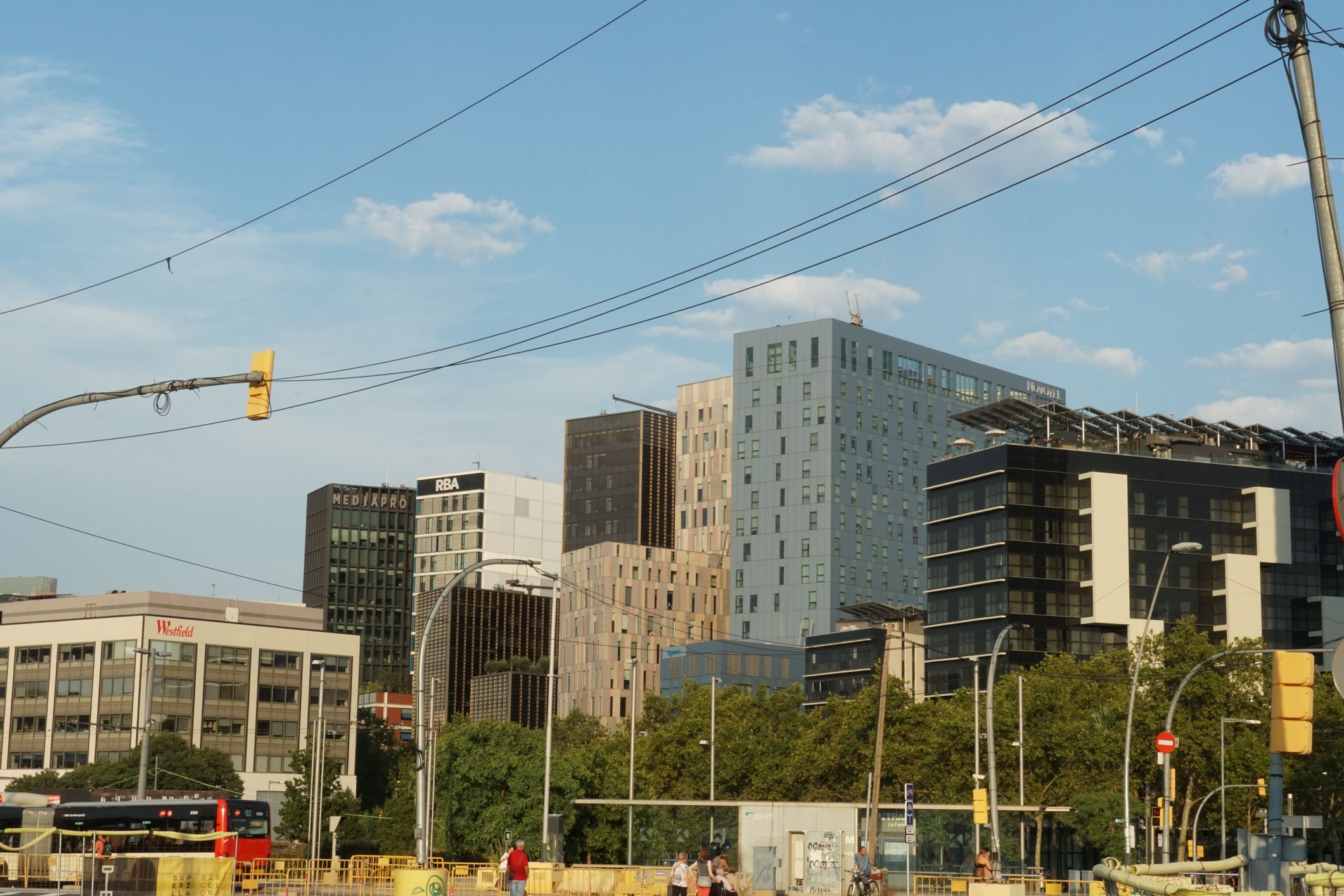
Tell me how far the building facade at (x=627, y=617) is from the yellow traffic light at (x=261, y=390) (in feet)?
512

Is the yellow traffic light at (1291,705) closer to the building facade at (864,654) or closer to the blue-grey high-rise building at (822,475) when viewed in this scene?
the building facade at (864,654)

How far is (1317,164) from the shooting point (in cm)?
1215

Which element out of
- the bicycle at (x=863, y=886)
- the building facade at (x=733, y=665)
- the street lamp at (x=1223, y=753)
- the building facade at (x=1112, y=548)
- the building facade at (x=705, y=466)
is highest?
the building facade at (x=705, y=466)

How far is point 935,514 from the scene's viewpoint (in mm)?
130000

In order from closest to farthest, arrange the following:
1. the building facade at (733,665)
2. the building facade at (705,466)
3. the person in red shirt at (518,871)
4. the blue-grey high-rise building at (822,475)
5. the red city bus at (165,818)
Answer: the person in red shirt at (518,871)
the red city bus at (165,818)
the building facade at (733,665)
the blue-grey high-rise building at (822,475)
the building facade at (705,466)

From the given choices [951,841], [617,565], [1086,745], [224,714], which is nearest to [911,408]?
[617,565]

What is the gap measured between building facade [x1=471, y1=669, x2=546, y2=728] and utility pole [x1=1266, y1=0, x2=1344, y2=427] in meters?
174

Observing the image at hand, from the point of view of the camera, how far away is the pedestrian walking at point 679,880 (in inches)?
1388

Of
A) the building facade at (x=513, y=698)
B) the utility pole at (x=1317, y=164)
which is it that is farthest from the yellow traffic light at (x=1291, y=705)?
the building facade at (x=513, y=698)

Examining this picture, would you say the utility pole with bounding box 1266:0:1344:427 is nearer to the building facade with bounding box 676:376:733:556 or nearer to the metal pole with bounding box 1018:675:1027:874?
the metal pole with bounding box 1018:675:1027:874

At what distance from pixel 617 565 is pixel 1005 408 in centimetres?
6843

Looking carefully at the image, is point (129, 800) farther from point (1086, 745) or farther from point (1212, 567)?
point (1212, 567)

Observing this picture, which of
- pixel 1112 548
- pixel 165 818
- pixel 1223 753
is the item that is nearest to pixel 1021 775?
pixel 1223 753

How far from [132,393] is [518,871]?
1365 centimetres
